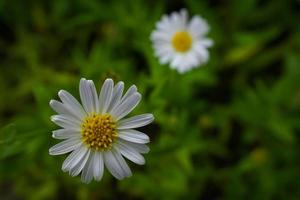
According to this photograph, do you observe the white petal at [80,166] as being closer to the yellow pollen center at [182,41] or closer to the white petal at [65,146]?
the white petal at [65,146]

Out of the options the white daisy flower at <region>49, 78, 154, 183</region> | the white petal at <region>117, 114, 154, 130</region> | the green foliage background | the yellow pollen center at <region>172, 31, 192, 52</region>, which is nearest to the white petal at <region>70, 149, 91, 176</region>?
the white daisy flower at <region>49, 78, 154, 183</region>

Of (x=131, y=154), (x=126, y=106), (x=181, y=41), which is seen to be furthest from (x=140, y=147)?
(x=181, y=41)

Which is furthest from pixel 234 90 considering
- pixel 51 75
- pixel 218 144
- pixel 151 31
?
pixel 51 75

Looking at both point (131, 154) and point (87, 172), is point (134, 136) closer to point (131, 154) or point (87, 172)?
point (131, 154)

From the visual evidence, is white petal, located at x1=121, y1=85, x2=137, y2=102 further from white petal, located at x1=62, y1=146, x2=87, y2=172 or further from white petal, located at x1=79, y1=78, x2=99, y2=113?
white petal, located at x1=62, y1=146, x2=87, y2=172

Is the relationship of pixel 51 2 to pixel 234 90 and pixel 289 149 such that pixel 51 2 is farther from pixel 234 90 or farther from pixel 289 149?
pixel 289 149

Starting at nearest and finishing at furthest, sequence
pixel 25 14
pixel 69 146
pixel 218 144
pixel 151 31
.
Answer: pixel 69 146
pixel 151 31
pixel 218 144
pixel 25 14
